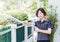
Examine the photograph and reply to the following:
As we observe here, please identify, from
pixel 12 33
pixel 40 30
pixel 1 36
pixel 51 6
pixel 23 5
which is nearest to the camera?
pixel 40 30

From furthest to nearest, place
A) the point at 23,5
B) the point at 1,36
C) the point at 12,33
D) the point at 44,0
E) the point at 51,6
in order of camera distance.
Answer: the point at 23,5 < the point at 44,0 < the point at 51,6 < the point at 12,33 < the point at 1,36

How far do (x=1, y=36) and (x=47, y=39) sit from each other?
93 centimetres

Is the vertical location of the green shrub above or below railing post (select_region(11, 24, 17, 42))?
above

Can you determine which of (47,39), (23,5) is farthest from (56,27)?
(23,5)

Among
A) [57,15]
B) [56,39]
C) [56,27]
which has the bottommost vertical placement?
[56,39]

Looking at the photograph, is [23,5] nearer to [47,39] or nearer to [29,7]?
[29,7]

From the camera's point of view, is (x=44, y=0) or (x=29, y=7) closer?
(x=44, y=0)

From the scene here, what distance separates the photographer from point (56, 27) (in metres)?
4.14

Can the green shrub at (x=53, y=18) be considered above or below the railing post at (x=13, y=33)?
above

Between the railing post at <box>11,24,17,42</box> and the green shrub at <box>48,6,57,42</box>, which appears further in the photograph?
the green shrub at <box>48,6,57,42</box>

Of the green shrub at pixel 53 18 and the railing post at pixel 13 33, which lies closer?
the railing post at pixel 13 33

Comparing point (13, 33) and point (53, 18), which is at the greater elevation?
point (53, 18)

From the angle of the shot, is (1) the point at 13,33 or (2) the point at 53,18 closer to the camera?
(1) the point at 13,33

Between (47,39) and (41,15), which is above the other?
(41,15)
